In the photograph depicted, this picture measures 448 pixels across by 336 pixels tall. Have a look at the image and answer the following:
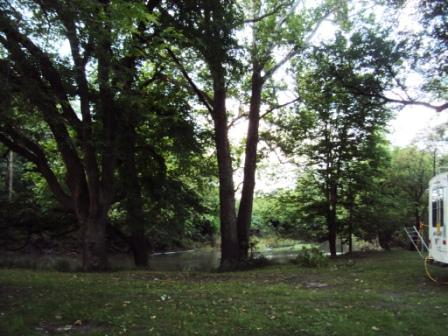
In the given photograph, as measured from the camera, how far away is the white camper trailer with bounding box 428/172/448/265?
10984 mm

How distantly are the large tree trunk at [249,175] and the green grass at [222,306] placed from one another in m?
6.66

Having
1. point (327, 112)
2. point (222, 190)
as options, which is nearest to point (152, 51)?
point (222, 190)

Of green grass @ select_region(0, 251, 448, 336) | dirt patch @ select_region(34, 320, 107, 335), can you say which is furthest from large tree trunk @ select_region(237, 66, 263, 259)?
dirt patch @ select_region(34, 320, 107, 335)

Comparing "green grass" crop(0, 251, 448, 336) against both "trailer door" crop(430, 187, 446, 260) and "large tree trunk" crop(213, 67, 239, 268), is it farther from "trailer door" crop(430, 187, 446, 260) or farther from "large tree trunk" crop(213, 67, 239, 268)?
"large tree trunk" crop(213, 67, 239, 268)

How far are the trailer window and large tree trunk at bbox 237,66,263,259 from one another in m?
7.67

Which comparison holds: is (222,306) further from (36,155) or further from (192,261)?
(192,261)

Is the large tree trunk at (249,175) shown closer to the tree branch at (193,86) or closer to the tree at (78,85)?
the tree branch at (193,86)

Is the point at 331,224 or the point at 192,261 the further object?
the point at 192,261

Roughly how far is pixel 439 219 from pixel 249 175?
8439 millimetres

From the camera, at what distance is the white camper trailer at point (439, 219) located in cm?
1098

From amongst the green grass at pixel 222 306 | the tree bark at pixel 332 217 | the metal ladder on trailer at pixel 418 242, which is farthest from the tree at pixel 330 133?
the green grass at pixel 222 306

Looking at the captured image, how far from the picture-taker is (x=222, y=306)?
813 centimetres

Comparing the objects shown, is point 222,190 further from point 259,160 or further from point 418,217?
point 418,217

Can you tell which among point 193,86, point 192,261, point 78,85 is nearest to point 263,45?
point 193,86
